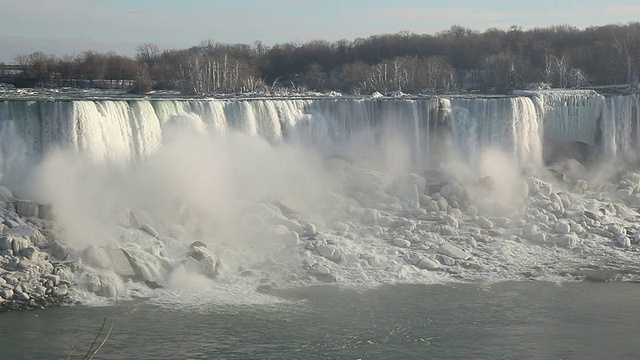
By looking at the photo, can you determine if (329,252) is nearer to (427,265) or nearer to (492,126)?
(427,265)

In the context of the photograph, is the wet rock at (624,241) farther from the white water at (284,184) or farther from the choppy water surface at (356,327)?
the choppy water surface at (356,327)

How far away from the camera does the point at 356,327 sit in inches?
520

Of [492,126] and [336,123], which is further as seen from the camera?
[492,126]

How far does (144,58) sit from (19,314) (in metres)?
44.6

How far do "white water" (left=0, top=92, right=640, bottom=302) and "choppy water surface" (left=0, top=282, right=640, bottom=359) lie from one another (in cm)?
115

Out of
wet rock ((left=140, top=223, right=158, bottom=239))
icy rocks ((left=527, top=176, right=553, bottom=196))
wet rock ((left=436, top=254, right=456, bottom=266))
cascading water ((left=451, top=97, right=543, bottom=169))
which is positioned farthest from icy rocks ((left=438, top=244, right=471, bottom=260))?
cascading water ((left=451, top=97, right=543, bottom=169))

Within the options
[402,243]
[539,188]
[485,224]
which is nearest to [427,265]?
[402,243]

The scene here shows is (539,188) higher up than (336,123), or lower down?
lower down

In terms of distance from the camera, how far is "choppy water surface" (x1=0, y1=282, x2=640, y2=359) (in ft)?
39.7

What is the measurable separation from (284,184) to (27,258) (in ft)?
23.4

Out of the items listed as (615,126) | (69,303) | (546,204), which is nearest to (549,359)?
(69,303)

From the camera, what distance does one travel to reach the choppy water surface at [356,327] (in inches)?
476

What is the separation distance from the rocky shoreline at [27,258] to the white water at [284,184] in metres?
0.41

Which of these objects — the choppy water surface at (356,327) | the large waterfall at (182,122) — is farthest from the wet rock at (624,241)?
the large waterfall at (182,122)
